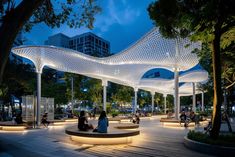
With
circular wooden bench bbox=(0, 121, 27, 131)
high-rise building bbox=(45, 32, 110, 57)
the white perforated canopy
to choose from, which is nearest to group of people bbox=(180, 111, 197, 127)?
the white perforated canopy

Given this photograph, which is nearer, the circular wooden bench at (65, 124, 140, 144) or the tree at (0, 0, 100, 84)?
the tree at (0, 0, 100, 84)

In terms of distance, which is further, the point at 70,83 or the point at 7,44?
the point at 70,83

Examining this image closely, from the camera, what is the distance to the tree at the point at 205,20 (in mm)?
8430

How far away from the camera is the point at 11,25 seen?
170 inches

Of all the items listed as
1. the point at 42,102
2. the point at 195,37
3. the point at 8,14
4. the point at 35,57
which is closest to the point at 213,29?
the point at 195,37

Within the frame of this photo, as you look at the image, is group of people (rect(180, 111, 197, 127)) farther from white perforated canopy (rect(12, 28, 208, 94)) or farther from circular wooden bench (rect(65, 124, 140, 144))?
circular wooden bench (rect(65, 124, 140, 144))

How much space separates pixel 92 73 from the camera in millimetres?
22969

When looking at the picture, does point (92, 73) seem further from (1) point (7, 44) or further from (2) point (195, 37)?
(1) point (7, 44)

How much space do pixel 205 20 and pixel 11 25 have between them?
5824 mm

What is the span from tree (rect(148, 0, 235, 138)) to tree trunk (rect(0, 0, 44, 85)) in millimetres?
5111

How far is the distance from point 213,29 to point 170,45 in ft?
27.0

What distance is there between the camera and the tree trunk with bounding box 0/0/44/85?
4207 millimetres

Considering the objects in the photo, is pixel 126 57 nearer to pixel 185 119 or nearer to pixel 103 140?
pixel 185 119

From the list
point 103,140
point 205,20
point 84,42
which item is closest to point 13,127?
point 103,140
